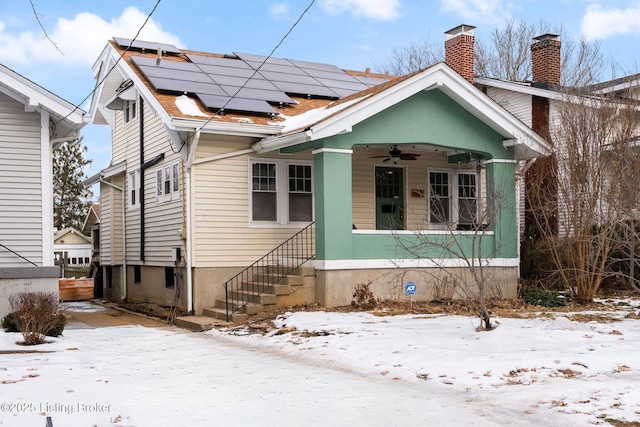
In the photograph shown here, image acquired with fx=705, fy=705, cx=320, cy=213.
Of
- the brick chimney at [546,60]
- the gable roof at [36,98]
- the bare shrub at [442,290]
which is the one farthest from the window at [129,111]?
the brick chimney at [546,60]

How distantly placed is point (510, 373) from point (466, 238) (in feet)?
25.9

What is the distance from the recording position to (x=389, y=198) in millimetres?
17812

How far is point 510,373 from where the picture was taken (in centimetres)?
814

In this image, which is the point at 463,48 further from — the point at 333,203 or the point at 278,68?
the point at 333,203

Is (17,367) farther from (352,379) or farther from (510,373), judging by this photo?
(510,373)

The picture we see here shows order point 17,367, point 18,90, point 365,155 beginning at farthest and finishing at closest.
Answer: point 365,155
point 18,90
point 17,367

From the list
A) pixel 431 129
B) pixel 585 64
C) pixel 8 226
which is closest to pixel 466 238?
pixel 431 129

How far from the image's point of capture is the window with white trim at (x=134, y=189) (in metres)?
19.0

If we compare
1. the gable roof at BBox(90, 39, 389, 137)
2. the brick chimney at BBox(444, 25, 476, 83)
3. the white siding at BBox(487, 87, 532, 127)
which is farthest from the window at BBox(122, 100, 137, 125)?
the white siding at BBox(487, 87, 532, 127)

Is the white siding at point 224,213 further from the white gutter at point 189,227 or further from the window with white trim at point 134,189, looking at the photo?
the window with white trim at point 134,189

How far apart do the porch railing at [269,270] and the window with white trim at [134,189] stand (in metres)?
5.03

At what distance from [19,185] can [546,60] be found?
1718cm

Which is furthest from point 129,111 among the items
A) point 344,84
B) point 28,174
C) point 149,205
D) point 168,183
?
point 28,174

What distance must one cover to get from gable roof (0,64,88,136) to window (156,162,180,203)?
285 centimetres
